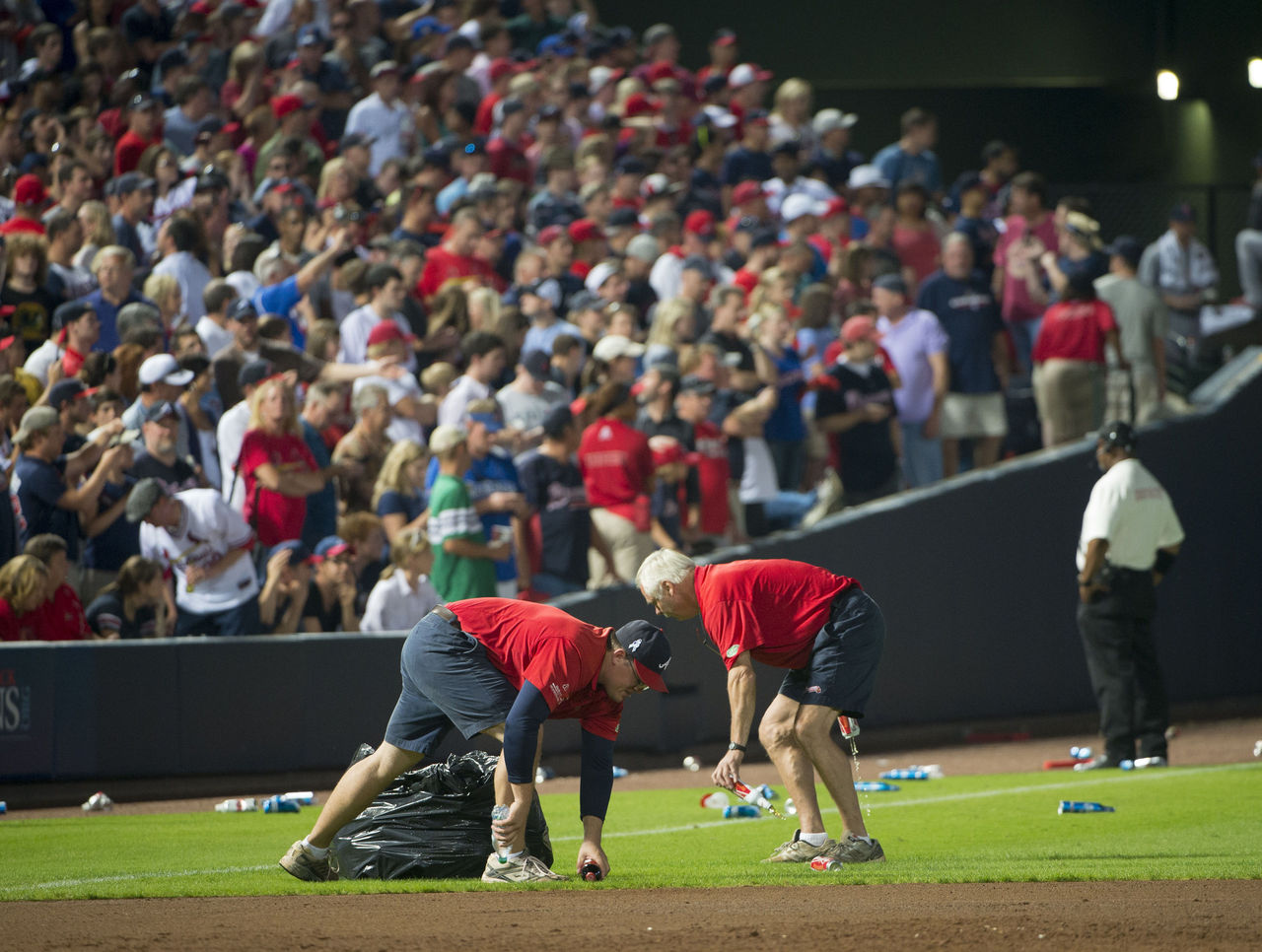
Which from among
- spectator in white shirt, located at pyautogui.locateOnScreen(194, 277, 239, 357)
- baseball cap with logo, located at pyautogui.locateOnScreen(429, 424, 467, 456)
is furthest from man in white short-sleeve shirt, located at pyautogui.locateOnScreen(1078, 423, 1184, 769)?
spectator in white shirt, located at pyautogui.locateOnScreen(194, 277, 239, 357)

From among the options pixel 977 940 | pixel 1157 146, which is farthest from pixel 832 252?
pixel 977 940

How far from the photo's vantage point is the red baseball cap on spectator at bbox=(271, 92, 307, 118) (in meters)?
17.5

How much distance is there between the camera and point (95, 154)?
15.8m

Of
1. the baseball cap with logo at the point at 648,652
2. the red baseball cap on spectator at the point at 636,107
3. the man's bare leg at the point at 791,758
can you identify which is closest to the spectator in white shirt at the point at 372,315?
the man's bare leg at the point at 791,758

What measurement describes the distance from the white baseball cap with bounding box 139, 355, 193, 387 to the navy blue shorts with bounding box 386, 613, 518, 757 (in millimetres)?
5012

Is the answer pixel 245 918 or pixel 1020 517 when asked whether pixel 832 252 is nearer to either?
pixel 1020 517

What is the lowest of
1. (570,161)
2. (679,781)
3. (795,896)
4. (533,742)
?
(679,781)

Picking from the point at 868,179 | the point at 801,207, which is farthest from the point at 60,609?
the point at 868,179

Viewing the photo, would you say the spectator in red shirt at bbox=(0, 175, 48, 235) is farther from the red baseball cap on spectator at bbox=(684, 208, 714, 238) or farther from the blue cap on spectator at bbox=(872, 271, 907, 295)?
the blue cap on spectator at bbox=(872, 271, 907, 295)

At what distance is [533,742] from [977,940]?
6.60 feet

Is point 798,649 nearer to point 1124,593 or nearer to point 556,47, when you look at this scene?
point 1124,593

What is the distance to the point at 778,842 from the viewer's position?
33.0ft

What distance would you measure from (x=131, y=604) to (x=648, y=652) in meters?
5.84

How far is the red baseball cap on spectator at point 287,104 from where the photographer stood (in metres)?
17.5
